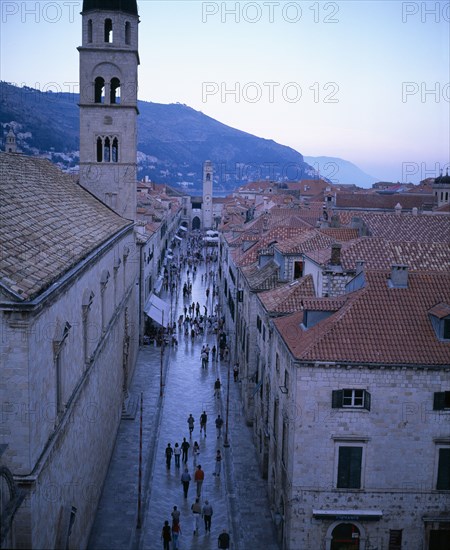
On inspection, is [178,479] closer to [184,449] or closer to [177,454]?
[177,454]

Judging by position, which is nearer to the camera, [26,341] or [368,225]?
[26,341]

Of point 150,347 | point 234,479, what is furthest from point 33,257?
point 150,347

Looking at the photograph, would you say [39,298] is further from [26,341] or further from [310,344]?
[310,344]

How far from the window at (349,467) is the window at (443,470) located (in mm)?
2425

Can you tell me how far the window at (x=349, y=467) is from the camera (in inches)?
762

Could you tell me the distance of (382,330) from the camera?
19906 millimetres

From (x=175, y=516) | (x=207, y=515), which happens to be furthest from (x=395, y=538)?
(x=175, y=516)

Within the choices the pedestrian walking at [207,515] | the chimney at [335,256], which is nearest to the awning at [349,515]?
the pedestrian walking at [207,515]

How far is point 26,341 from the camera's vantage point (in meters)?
13.1

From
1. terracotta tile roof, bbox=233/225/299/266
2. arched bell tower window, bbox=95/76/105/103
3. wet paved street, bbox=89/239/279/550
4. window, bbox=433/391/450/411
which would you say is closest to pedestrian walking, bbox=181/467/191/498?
wet paved street, bbox=89/239/279/550

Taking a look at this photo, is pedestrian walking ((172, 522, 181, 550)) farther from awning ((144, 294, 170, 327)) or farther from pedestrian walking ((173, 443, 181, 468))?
awning ((144, 294, 170, 327))

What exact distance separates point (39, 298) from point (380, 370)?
10427mm

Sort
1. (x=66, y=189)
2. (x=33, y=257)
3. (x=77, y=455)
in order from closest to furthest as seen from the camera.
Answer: (x=33, y=257)
(x=77, y=455)
(x=66, y=189)

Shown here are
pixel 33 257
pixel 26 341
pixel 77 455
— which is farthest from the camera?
pixel 77 455
